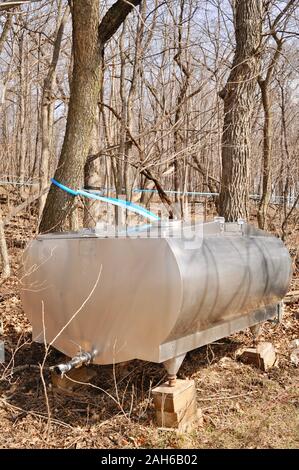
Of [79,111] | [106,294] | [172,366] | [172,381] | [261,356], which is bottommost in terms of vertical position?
[261,356]

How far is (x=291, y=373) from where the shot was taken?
4363mm

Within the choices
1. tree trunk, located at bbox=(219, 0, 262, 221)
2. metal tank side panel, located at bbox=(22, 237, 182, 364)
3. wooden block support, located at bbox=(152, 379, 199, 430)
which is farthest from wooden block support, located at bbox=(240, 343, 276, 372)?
tree trunk, located at bbox=(219, 0, 262, 221)

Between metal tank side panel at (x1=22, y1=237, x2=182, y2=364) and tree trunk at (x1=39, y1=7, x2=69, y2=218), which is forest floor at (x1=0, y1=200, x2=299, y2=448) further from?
tree trunk at (x1=39, y1=7, x2=69, y2=218)

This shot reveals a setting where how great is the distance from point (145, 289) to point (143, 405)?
111 centimetres

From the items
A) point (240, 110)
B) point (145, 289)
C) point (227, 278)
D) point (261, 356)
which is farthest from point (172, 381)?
point (240, 110)

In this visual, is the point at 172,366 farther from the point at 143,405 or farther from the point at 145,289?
the point at 145,289

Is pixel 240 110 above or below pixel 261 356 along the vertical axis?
above

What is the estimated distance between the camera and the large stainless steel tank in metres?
3.12

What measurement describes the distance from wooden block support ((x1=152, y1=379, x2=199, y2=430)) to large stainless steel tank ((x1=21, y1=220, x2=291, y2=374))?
158 mm

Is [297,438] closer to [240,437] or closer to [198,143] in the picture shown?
[240,437]

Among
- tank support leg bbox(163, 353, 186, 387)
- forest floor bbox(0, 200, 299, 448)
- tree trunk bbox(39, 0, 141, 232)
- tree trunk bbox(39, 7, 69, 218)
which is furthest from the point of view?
tree trunk bbox(39, 7, 69, 218)

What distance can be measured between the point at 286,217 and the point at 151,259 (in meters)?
5.45

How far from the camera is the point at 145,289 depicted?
3150 mm
